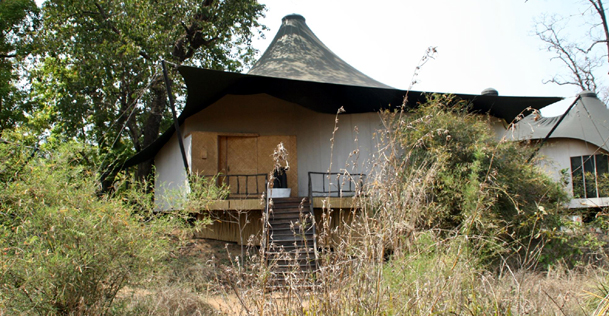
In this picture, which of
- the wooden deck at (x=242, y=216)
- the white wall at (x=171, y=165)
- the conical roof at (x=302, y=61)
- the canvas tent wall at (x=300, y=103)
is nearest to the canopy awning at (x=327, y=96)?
the canvas tent wall at (x=300, y=103)

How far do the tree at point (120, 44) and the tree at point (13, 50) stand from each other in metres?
1.54

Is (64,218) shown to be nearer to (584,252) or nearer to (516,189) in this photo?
(516,189)

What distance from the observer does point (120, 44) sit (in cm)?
1111

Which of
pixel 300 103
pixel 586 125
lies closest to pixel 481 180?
pixel 300 103

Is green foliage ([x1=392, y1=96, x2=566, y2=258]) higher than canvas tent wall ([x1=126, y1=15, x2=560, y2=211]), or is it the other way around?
canvas tent wall ([x1=126, y1=15, x2=560, y2=211])

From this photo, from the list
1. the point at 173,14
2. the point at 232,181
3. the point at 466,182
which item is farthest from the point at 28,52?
the point at 466,182

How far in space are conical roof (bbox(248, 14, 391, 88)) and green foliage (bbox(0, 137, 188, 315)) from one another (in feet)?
15.3

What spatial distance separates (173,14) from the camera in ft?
37.2

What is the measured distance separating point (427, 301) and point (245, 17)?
11.7 metres

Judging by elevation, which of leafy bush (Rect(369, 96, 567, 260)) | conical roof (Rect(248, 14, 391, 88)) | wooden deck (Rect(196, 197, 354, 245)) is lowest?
wooden deck (Rect(196, 197, 354, 245))

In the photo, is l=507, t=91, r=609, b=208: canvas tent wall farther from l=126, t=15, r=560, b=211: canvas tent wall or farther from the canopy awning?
l=126, t=15, r=560, b=211: canvas tent wall

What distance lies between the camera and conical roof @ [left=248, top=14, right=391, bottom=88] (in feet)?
27.2

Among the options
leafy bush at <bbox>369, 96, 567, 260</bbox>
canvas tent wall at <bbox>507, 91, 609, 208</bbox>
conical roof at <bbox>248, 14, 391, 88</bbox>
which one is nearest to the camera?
leafy bush at <bbox>369, 96, 567, 260</bbox>

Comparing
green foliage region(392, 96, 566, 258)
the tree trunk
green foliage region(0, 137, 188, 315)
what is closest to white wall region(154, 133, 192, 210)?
the tree trunk
